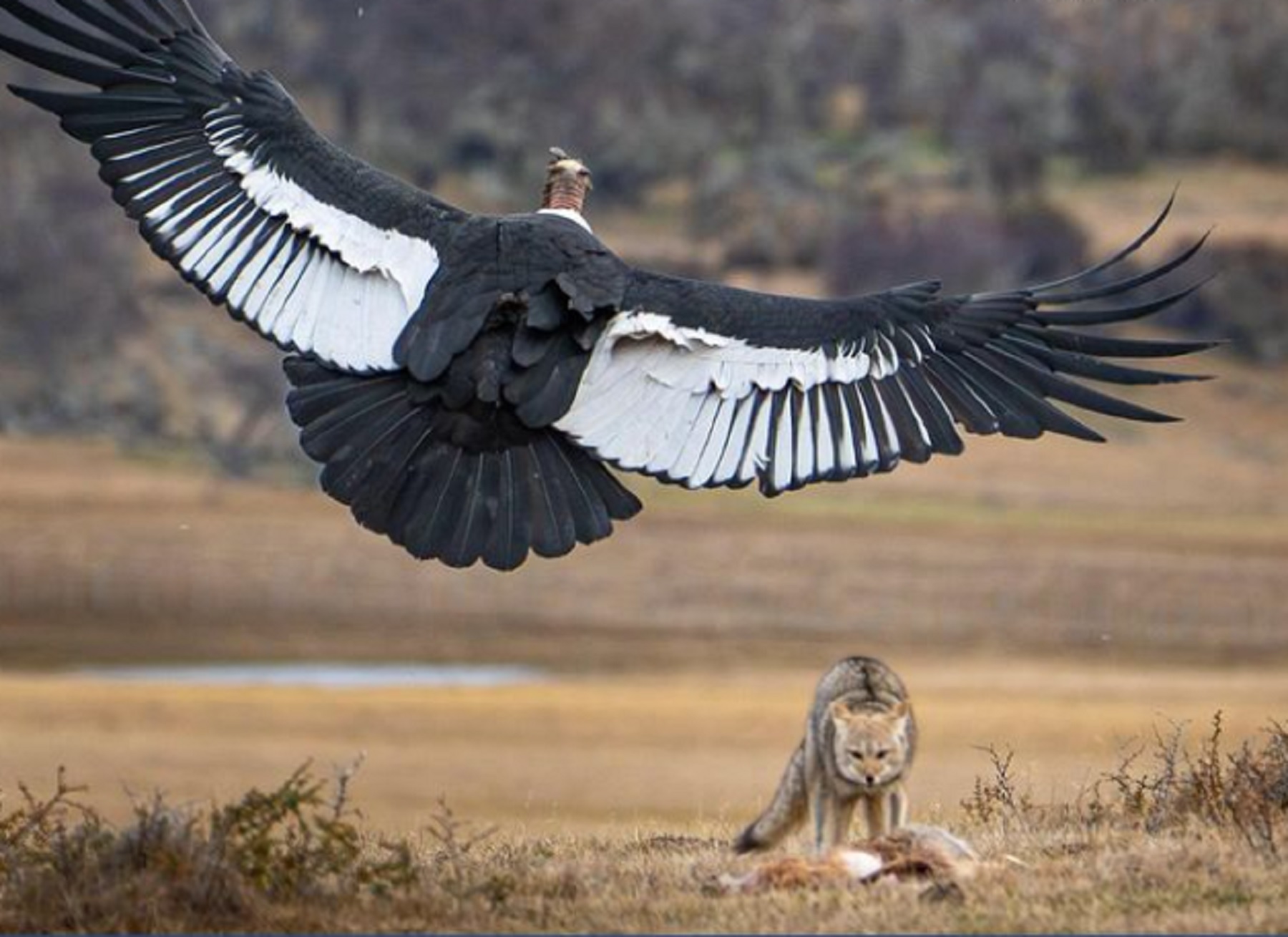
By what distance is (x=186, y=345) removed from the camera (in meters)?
43.0

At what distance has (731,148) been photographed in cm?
5734

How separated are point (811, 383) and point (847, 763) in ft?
5.70

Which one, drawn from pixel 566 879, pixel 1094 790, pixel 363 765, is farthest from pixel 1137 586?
pixel 566 879

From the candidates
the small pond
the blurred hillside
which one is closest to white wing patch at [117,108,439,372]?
the small pond

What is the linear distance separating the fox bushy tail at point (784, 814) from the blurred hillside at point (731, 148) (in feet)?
94.2

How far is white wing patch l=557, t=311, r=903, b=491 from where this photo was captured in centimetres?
1012

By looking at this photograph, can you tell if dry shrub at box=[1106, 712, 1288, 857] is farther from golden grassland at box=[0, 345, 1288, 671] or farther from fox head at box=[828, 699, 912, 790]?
golden grassland at box=[0, 345, 1288, 671]

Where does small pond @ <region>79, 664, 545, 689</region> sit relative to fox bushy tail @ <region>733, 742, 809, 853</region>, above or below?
above

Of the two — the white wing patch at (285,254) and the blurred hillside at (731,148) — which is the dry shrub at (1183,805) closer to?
the white wing patch at (285,254)

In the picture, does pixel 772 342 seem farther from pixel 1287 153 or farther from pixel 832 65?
pixel 832 65

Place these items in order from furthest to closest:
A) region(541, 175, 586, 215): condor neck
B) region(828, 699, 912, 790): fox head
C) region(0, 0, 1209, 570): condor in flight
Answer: region(541, 175, 586, 215): condor neck → region(0, 0, 1209, 570): condor in flight → region(828, 699, 912, 790): fox head

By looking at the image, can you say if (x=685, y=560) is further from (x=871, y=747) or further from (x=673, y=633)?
(x=871, y=747)

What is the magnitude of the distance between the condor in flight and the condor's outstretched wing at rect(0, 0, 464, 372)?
0.04 feet

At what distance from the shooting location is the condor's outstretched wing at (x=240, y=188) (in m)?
10.3
